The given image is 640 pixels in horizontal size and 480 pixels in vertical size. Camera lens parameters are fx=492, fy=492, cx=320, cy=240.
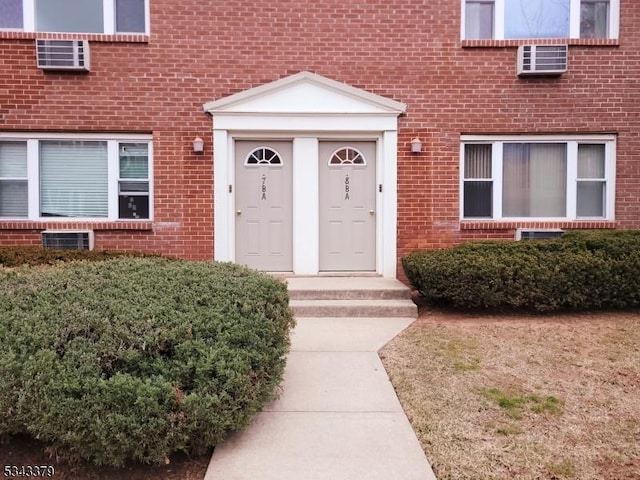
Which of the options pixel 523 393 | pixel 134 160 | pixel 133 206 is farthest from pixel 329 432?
pixel 134 160

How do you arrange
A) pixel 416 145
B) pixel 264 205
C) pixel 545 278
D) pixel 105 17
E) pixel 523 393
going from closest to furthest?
pixel 523 393 → pixel 545 278 → pixel 105 17 → pixel 416 145 → pixel 264 205

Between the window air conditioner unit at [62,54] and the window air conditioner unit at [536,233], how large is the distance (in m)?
7.19

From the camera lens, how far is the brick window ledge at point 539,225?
7887 mm

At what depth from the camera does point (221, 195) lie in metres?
7.68

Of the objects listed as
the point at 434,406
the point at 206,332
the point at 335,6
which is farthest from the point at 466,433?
the point at 335,6

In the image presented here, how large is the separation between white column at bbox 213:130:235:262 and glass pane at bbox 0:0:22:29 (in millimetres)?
3460

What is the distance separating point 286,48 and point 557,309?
5.48 m

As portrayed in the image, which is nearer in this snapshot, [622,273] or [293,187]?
[622,273]

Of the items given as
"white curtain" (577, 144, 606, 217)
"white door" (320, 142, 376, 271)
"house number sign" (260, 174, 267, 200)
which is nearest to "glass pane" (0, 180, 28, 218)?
"house number sign" (260, 174, 267, 200)

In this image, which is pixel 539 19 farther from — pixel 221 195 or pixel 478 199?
pixel 221 195

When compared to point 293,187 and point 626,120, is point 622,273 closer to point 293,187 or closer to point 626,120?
point 626,120

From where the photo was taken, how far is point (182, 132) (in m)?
7.68

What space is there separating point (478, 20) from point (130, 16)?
554 cm

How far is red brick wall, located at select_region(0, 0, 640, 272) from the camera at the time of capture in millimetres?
7582
